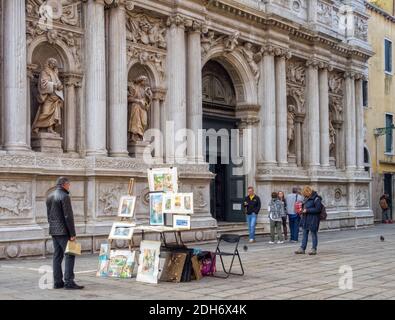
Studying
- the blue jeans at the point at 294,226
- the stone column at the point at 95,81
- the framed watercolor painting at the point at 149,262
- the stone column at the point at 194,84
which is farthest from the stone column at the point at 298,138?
the framed watercolor painting at the point at 149,262

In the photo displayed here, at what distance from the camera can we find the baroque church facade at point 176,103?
15.3 meters

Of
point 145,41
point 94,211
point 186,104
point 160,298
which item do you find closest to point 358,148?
point 186,104

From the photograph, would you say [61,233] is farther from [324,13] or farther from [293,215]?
[324,13]

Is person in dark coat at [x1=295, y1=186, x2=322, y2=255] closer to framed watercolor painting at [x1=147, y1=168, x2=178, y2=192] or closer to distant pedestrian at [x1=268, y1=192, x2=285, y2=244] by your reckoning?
distant pedestrian at [x1=268, y1=192, x2=285, y2=244]

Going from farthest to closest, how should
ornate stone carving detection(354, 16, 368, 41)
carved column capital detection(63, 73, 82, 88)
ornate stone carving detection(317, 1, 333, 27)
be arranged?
ornate stone carving detection(354, 16, 368, 41) → ornate stone carving detection(317, 1, 333, 27) → carved column capital detection(63, 73, 82, 88)

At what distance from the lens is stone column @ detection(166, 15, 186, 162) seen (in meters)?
19.3

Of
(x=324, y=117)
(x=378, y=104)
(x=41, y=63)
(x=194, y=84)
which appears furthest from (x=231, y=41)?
(x=378, y=104)

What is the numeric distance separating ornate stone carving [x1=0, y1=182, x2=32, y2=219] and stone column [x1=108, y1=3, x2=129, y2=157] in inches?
125

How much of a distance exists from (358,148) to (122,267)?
63.9 ft

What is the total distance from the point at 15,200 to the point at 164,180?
184 inches

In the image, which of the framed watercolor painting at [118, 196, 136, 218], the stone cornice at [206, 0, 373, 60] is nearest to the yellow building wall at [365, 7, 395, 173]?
the stone cornice at [206, 0, 373, 60]

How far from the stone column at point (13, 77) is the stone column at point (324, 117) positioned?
14.8m

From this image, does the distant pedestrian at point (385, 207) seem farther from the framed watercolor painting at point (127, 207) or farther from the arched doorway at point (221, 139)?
the framed watercolor painting at point (127, 207)

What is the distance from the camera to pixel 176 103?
763 inches
